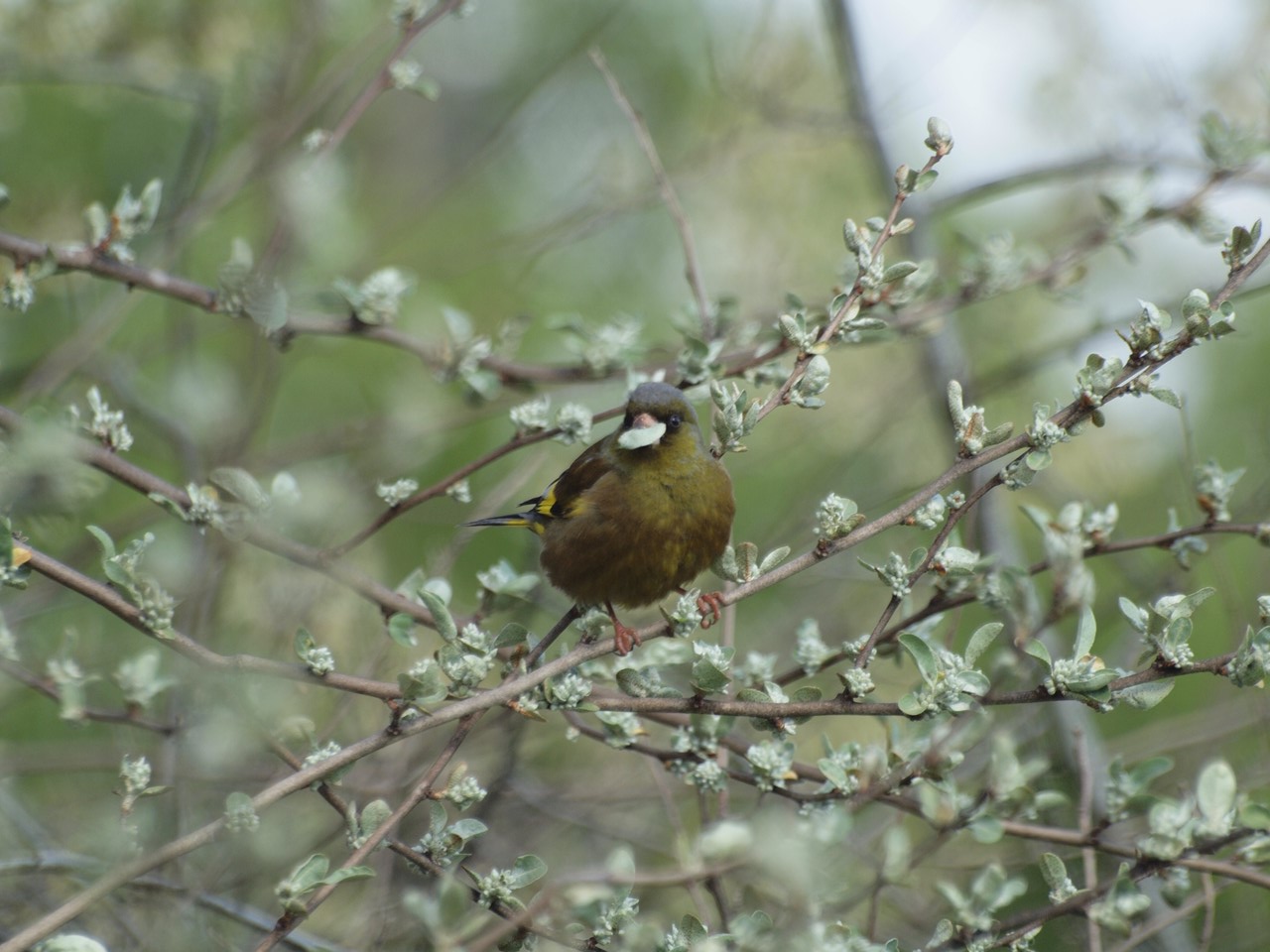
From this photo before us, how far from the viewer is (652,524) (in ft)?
11.1

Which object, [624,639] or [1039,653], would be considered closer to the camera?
[1039,653]

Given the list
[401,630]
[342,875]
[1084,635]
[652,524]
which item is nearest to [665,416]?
[652,524]

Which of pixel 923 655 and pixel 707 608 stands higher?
pixel 707 608

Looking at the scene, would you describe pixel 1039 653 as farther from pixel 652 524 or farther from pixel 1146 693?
pixel 652 524

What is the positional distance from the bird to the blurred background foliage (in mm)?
207

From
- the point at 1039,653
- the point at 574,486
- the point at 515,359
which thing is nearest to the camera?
the point at 1039,653

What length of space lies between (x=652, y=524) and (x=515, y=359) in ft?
8.64

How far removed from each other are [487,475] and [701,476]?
288 centimetres

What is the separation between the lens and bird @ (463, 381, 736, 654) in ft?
11.0

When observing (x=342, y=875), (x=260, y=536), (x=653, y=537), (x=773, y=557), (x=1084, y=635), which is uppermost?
(x=653, y=537)

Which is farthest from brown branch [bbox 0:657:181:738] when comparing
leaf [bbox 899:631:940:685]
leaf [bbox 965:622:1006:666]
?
leaf [bbox 965:622:1006:666]

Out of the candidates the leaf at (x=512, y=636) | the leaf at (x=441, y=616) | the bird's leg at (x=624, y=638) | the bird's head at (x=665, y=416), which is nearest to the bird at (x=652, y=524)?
the bird's head at (x=665, y=416)

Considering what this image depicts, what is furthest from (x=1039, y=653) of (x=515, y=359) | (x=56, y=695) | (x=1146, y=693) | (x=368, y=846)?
(x=515, y=359)

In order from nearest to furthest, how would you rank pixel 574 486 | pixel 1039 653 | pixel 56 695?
1. pixel 1039 653
2. pixel 56 695
3. pixel 574 486
